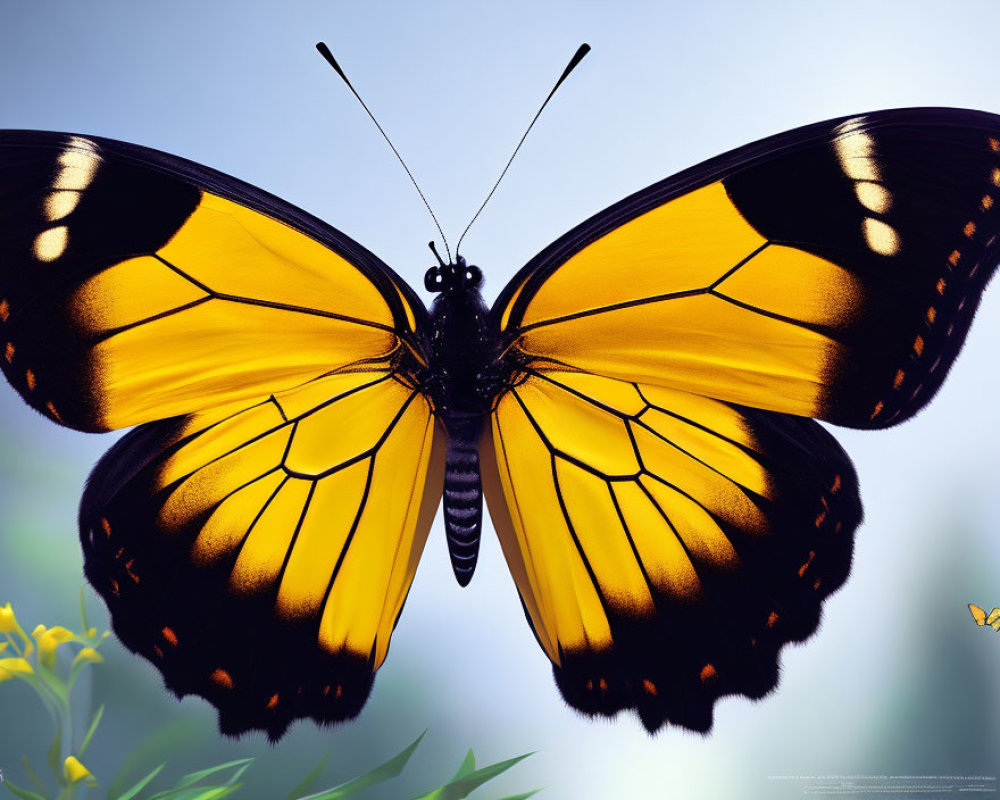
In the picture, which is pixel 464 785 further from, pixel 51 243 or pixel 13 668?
pixel 51 243

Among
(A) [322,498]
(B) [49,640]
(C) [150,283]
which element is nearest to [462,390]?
(A) [322,498]

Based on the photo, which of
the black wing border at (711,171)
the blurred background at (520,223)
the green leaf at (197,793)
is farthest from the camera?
the blurred background at (520,223)

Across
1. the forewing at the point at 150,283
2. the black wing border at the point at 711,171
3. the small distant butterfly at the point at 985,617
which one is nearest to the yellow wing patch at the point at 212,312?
the forewing at the point at 150,283

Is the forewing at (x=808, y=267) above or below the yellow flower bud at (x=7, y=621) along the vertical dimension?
above

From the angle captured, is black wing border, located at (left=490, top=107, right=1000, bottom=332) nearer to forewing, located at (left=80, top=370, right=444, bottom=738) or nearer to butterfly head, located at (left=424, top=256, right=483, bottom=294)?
butterfly head, located at (left=424, top=256, right=483, bottom=294)

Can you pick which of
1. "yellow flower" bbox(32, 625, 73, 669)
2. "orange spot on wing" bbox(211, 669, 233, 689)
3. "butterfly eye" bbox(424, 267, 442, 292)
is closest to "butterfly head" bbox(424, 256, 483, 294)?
"butterfly eye" bbox(424, 267, 442, 292)

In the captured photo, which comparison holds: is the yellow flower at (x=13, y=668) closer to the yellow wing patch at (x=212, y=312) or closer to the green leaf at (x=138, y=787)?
the green leaf at (x=138, y=787)
